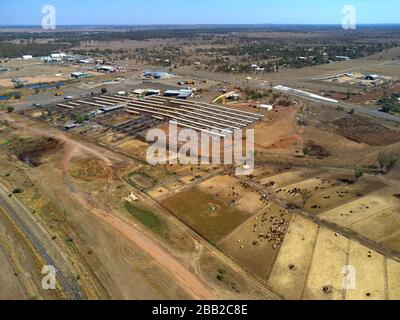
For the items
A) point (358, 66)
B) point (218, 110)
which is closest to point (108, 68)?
point (218, 110)

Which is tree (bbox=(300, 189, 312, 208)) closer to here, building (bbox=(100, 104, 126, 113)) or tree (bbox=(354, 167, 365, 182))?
tree (bbox=(354, 167, 365, 182))

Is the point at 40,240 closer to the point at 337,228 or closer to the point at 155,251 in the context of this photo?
the point at 155,251

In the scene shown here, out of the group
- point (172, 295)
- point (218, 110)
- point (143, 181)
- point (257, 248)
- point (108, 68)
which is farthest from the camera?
point (108, 68)

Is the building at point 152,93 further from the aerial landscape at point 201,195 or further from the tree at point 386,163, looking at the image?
the tree at point 386,163

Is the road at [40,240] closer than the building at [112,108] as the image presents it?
Yes

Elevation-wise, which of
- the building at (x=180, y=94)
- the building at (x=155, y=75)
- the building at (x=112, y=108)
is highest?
the building at (x=155, y=75)

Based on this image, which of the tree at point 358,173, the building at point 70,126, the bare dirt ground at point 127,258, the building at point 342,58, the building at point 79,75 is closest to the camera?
the bare dirt ground at point 127,258

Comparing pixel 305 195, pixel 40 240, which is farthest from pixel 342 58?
pixel 40 240

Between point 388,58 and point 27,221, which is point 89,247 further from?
point 388,58

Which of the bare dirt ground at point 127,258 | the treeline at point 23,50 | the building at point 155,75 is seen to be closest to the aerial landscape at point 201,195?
the bare dirt ground at point 127,258
